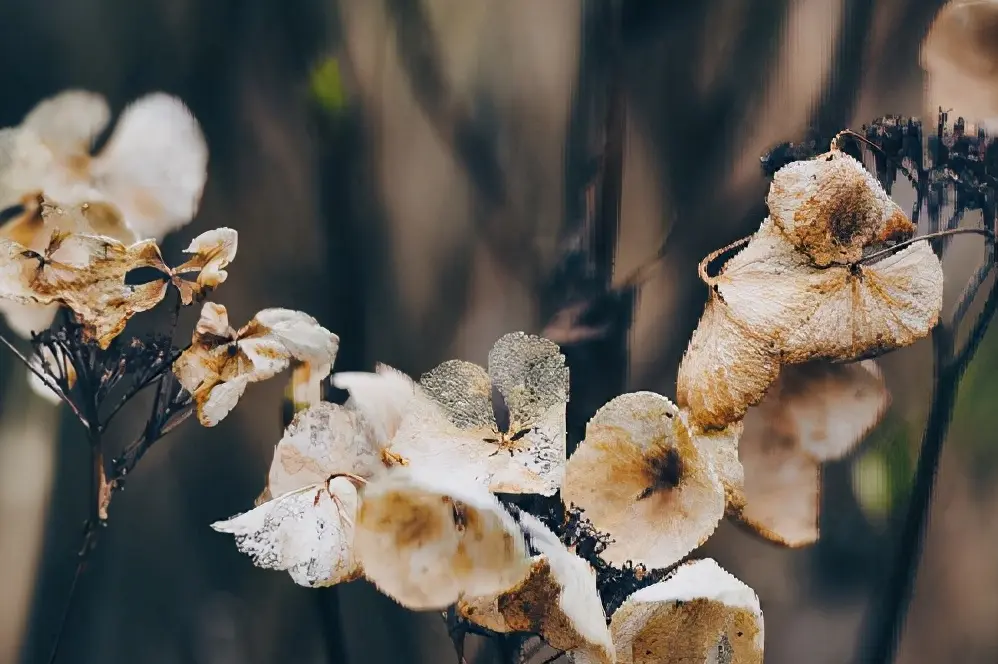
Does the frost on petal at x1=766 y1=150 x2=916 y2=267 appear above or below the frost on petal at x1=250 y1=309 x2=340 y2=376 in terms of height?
above

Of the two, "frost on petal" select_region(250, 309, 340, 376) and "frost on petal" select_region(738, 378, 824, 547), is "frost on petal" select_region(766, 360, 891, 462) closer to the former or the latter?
"frost on petal" select_region(738, 378, 824, 547)

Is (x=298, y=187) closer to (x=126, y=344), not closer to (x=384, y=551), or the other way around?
(x=126, y=344)

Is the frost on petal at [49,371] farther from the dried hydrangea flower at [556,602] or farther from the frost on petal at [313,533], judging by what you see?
the dried hydrangea flower at [556,602]

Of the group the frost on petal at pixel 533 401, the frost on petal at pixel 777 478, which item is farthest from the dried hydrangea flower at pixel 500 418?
the frost on petal at pixel 777 478

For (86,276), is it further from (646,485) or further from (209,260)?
(646,485)

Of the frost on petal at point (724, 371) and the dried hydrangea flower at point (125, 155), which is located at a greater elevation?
the dried hydrangea flower at point (125, 155)

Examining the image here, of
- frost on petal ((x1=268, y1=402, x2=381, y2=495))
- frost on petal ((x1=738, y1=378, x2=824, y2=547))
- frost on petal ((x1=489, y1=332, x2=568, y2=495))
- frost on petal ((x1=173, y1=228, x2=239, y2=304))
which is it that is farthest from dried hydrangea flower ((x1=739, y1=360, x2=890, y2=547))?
frost on petal ((x1=173, y1=228, x2=239, y2=304))

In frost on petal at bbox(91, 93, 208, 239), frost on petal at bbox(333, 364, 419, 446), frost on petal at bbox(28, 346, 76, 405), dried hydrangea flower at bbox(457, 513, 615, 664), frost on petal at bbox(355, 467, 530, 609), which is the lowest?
dried hydrangea flower at bbox(457, 513, 615, 664)
